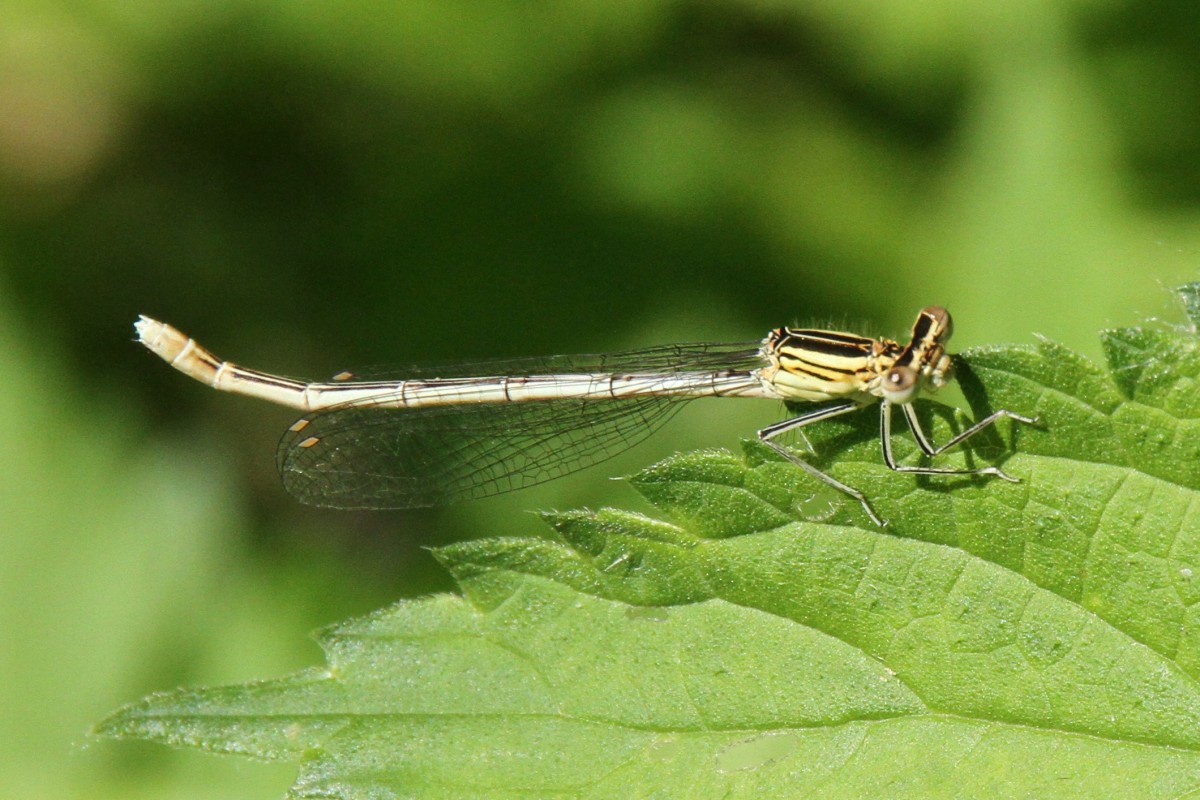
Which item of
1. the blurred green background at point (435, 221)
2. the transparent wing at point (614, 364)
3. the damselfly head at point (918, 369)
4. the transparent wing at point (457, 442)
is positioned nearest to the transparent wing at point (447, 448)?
the transparent wing at point (457, 442)

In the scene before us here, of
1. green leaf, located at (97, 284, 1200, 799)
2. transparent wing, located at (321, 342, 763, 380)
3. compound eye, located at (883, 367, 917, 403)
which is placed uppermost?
transparent wing, located at (321, 342, 763, 380)

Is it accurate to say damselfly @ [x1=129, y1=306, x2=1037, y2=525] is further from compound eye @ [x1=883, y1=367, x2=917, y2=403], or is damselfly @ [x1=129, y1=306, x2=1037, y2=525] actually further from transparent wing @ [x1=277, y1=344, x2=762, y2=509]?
compound eye @ [x1=883, y1=367, x2=917, y2=403]

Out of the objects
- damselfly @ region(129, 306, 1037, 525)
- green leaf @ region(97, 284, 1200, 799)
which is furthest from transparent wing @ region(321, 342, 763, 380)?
green leaf @ region(97, 284, 1200, 799)

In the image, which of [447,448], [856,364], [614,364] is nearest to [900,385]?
[856,364]

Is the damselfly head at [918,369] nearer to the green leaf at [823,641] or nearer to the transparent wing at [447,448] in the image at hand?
the green leaf at [823,641]

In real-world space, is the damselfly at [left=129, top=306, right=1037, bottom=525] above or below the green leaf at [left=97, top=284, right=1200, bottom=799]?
above

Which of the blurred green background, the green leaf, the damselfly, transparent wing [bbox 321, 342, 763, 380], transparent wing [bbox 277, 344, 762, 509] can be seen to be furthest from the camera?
the blurred green background
